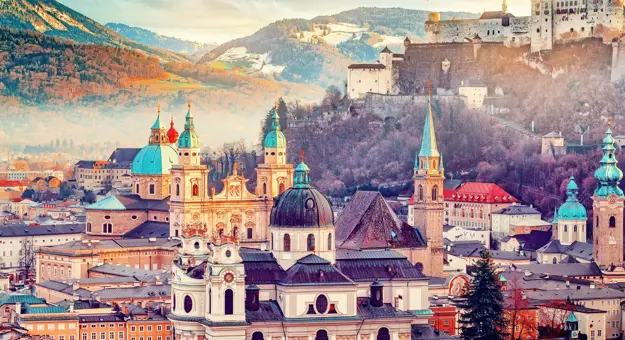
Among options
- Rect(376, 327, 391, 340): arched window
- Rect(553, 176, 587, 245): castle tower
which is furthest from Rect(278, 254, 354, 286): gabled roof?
Rect(553, 176, 587, 245): castle tower

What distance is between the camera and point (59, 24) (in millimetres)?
183000

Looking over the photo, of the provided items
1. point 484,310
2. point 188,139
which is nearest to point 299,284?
point 484,310

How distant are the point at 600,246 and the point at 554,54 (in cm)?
4119

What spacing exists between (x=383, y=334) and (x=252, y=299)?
5.41m

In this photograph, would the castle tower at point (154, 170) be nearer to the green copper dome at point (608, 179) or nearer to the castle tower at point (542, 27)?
the green copper dome at point (608, 179)

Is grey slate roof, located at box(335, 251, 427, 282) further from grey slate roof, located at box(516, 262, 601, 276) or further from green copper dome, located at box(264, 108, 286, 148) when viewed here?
green copper dome, located at box(264, 108, 286, 148)

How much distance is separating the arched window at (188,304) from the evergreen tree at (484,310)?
41.4 feet

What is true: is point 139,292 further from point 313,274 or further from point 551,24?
point 551,24

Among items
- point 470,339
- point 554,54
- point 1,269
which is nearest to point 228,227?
point 1,269

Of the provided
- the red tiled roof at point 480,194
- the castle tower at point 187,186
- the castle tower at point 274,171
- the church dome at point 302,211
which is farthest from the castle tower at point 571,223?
the church dome at point 302,211

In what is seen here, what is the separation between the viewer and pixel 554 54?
151m

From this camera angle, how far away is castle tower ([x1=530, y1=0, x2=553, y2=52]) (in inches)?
5950

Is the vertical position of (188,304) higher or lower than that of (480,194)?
lower

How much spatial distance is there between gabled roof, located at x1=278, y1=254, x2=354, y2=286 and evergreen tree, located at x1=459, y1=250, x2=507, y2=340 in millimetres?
8209
